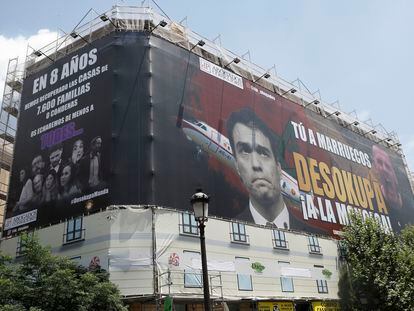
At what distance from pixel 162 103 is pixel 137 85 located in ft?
5.67

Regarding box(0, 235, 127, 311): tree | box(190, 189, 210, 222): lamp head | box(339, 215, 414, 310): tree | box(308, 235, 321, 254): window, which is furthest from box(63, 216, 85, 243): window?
box(339, 215, 414, 310): tree

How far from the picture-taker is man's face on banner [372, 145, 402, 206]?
44.2 m

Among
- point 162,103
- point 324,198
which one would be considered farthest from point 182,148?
point 324,198

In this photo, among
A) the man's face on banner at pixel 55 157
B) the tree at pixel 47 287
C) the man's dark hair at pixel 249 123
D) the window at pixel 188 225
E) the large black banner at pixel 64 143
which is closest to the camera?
the tree at pixel 47 287

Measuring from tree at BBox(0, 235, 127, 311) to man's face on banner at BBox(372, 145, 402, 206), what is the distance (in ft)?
102

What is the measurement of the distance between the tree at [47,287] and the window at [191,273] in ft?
13.9

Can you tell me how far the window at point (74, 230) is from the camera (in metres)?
24.6

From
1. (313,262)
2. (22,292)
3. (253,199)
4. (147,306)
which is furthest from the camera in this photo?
(313,262)

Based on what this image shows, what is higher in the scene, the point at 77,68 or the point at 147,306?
the point at 77,68

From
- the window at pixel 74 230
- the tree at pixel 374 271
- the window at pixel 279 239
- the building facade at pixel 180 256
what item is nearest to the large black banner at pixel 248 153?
the window at pixel 279 239

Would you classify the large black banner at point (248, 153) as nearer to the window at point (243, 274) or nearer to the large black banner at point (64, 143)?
the window at point (243, 274)

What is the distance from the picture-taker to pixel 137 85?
88.8ft

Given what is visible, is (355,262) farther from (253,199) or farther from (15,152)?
(15,152)

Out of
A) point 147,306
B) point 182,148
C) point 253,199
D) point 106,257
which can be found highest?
point 182,148
